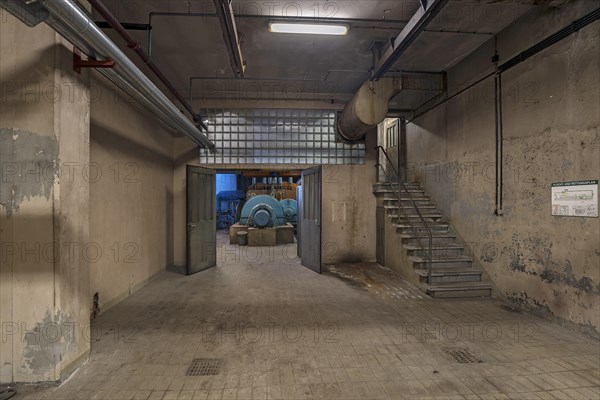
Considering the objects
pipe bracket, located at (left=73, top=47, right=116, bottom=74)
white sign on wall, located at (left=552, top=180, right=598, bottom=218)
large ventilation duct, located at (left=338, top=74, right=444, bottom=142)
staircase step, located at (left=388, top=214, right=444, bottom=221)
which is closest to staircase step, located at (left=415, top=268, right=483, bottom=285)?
staircase step, located at (left=388, top=214, right=444, bottom=221)

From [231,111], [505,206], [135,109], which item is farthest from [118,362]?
[231,111]

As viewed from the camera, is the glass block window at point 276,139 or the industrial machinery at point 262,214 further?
the industrial machinery at point 262,214

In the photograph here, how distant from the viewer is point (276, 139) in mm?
7129

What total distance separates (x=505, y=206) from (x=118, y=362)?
516cm

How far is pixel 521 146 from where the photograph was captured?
405 centimetres

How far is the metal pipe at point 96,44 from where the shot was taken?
1.91 m

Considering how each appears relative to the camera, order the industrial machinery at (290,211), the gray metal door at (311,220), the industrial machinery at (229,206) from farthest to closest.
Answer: the industrial machinery at (229,206)
the industrial machinery at (290,211)
the gray metal door at (311,220)

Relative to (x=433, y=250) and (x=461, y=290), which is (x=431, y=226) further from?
(x=461, y=290)

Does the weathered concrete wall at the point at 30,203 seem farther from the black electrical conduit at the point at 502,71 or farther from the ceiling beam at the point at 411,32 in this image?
the black electrical conduit at the point at 502,71

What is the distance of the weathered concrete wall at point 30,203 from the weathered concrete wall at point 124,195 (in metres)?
1.38

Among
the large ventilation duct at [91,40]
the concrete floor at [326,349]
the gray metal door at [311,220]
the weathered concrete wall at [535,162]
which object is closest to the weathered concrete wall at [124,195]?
the concrete floor at [326,349]

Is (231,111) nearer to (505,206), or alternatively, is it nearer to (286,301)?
(286,301)

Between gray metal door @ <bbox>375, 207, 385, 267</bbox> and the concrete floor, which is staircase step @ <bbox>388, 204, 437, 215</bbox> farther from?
the concrete floor

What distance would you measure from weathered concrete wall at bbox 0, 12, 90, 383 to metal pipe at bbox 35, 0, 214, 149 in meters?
0.35
